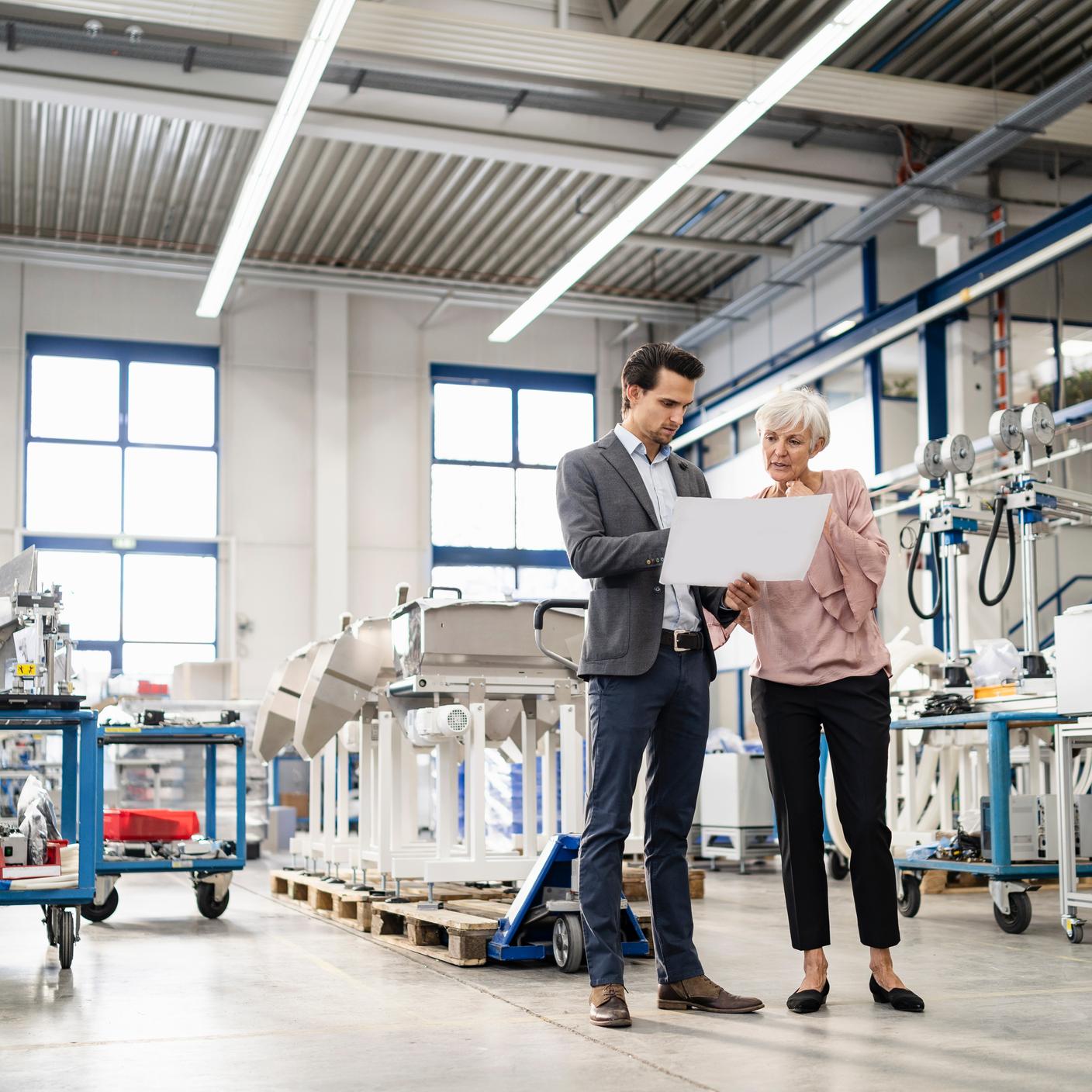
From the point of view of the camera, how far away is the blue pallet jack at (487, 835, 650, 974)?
3908 millimetres

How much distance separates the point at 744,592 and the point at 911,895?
309 cm

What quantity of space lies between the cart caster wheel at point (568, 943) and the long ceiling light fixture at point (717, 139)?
4.73 metres

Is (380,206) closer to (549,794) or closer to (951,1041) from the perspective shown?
(549,794)

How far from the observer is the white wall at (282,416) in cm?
1375

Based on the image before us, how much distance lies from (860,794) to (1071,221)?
6.94 metres

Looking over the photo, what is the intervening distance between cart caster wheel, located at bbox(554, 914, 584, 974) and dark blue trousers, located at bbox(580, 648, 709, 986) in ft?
2.30

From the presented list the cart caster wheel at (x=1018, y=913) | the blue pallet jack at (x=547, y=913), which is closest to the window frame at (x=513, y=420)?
the cart caster wheel at (x=1018, y=913)

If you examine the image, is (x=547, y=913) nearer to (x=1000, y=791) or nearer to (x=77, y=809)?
(x=77, y=809)

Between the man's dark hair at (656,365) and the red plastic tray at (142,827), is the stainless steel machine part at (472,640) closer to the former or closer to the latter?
the red plastic tray at (142,827)

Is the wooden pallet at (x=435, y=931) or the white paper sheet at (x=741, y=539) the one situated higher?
the white paper sheet at (x=741, y=539)

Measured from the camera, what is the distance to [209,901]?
5707 mm

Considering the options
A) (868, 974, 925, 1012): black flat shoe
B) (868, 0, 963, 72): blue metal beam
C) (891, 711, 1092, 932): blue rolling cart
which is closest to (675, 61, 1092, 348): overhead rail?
(868, 0, 963, 72): blue metal beam

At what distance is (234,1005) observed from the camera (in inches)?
133

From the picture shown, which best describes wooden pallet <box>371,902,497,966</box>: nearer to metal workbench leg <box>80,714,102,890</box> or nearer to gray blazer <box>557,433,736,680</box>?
metal workbench leg <box>80,714,102,890</box>
